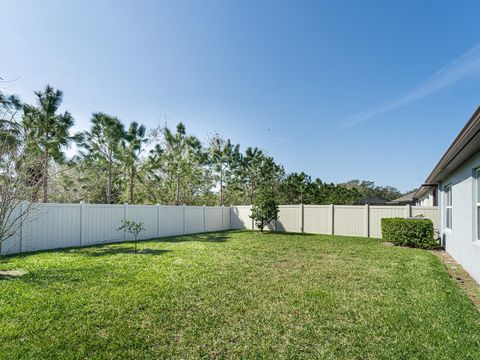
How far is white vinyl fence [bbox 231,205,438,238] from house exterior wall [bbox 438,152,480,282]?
482 centimetres

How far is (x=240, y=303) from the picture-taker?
3900 millimetres

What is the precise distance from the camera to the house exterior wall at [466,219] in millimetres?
5160

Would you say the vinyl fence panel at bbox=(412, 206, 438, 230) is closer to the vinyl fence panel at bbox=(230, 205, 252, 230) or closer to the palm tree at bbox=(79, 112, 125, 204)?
the vinyl fence panel at bbox=(230, 205, 252, 230)

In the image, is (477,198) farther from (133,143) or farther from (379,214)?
(133,143)

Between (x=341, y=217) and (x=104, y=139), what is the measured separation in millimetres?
13970

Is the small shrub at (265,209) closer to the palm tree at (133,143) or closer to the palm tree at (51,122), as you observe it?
the palm tree at (133,143)

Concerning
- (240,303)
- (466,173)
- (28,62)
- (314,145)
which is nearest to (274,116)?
(314,145)

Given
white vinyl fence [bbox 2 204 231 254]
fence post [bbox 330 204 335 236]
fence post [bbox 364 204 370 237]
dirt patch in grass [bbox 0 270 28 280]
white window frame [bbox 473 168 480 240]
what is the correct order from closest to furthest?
A: 1. white window frame [bbox 473 168 480 240]
2. dirt patch in grass [bbox 0 270 28 280]
3. white vinyl fence [bbox 2 204 231 254]
4. fence post [bbox 364 204 370 237]
5. fence post [bbox 330 204 335 236]

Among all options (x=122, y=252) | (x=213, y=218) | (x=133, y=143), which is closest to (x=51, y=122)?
(x=133, y=143)

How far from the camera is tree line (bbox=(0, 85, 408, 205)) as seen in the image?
39.0 ft

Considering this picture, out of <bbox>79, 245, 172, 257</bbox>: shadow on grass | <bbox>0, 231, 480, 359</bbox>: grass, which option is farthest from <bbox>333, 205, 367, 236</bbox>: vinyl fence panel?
<bbox>79, 245, 172, 257</bbox>: shadow on grass

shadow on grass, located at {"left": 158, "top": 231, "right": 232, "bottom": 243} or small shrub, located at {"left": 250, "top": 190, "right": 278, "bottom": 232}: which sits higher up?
small shrub, located at {"left": 250, "top": 190, "right": 278, "bottom": 232}

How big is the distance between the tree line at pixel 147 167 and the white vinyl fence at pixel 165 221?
60.0 inches

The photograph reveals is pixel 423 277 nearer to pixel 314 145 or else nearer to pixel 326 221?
pixel 326 221
